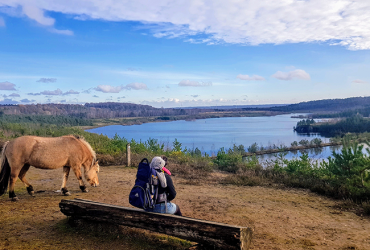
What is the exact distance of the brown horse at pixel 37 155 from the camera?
5.97 meters

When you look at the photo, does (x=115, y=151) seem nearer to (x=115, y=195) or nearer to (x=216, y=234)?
(x=115, y=195)

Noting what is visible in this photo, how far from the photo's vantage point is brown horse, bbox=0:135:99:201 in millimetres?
5973

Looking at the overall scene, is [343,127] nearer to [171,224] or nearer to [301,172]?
[301,172]

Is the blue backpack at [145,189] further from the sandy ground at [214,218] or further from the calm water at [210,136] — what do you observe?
the calm water at [210,136]

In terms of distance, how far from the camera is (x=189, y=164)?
12.0 m

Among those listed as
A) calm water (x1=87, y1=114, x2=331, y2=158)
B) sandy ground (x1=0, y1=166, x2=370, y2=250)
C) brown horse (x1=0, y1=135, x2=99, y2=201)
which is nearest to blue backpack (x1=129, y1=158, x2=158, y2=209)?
sandy ground (x1=0, y1=166, x2=370, y2=250)

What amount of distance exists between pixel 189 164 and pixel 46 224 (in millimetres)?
7671

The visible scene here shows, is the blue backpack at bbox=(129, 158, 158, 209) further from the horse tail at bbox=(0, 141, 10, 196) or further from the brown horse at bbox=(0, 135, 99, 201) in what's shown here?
the horse tail at bbox=(0, 141, 10, 196)

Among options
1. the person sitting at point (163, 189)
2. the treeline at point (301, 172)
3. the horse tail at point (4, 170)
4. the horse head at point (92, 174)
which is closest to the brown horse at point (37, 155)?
the horse tail at point (4, 170)

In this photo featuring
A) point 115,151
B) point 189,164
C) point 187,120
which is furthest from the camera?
point 187,120

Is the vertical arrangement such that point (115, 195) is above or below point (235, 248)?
below

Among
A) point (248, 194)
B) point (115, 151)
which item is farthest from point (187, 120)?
point (248, 194)

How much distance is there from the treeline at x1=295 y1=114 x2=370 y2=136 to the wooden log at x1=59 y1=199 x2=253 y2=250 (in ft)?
135

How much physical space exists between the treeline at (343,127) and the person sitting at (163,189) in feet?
134
